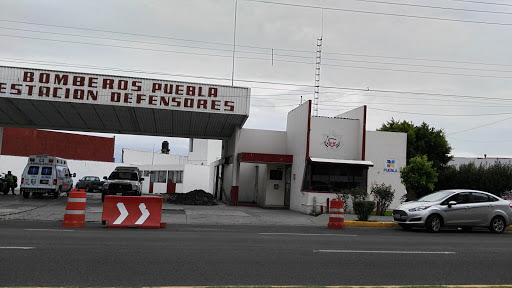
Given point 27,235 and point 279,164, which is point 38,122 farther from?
point 27,235

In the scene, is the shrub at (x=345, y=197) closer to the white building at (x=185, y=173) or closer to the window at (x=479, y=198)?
the window at (x=479, y=198)

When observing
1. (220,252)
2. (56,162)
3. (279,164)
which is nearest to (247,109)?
(279,164)

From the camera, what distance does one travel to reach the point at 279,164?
28359mm

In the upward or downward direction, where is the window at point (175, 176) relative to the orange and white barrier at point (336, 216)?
upward

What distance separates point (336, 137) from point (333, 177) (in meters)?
2.77

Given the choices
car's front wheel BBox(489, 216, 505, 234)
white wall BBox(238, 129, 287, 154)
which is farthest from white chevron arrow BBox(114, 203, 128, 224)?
white wall BBox(238, 129, 287, 154)

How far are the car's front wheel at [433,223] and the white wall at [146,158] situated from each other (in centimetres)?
4700

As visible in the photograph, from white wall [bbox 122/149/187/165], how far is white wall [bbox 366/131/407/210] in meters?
37.9

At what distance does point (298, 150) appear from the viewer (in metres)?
26.3

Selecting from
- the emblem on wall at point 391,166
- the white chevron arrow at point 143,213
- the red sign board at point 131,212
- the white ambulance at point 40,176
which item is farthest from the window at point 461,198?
the white ambulance at point 40,176

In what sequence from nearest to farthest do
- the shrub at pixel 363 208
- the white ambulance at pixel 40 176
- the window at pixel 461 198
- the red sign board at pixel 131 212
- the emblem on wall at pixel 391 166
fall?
the red sign board at pixel 131 212 < the window at pixel 461 198 < the shrub at pixel 363 208 < the emblem on wall at pixel 391 166 < the white ambulance at pixel 40 176


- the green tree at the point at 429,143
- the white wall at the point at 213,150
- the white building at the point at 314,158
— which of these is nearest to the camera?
the white building at the point at 314,158

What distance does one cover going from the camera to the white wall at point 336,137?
25359mm

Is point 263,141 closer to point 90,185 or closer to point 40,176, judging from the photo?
point 40,176
